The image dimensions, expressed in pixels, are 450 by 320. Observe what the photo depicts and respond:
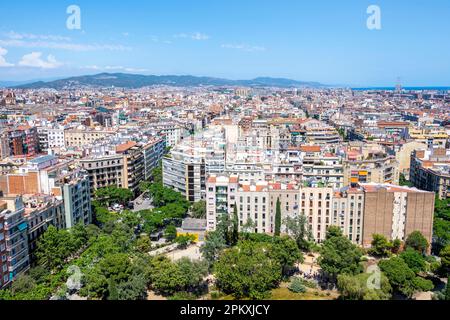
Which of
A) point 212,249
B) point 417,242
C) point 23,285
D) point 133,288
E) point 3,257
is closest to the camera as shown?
point 23,285

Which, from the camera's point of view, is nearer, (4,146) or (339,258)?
(339,258)

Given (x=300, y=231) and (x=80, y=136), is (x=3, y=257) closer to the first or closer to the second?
(x=300, y=231)

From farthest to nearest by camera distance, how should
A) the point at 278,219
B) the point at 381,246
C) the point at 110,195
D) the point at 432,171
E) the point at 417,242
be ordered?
the point at 110,195
the point at 432,171
the point at 278,219
the point at 381,246
the point at 417,242

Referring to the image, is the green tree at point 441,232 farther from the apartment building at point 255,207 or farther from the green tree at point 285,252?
the apartment building at point 255,207

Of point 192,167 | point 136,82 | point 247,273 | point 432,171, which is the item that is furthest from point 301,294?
point 136,82

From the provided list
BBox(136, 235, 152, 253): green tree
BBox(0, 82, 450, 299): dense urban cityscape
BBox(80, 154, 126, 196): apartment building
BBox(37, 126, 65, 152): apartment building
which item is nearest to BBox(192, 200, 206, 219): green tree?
BBox(0, 82, 450, 299): dense urban cityscape
